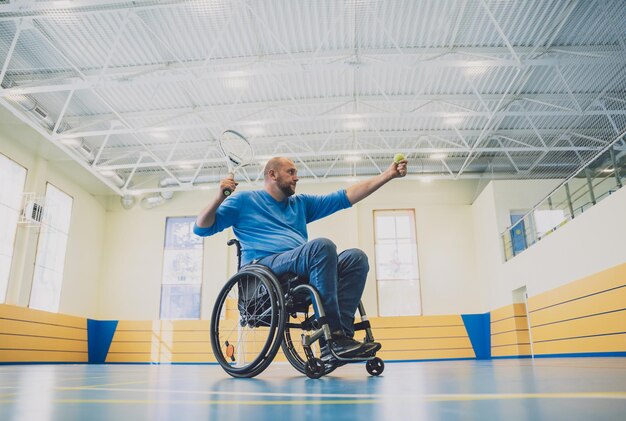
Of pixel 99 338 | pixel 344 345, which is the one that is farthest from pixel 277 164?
pixel 99 338

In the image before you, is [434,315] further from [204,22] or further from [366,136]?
[204,22]

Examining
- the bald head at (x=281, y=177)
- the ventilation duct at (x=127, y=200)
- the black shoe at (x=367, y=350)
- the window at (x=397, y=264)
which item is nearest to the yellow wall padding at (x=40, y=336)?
the ventilation duct at (x=127, y=200)

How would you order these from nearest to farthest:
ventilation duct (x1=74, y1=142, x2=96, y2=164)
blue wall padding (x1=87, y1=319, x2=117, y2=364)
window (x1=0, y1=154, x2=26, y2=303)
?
window (x1=0, y1=154, x2=26, y2=303), ventilation duct (x1=74, y1=142, x2=96, y2=164), blue wall padding (x1=87, y1=319, x2=117, y2=364)

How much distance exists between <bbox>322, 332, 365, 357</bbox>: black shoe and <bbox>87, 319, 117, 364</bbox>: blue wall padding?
11.0m

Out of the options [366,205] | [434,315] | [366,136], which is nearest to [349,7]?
[366,136]

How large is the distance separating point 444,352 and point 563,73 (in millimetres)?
6589

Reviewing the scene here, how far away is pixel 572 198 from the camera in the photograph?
7184 millimetres

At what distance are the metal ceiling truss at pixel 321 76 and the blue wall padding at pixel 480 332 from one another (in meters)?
3.52

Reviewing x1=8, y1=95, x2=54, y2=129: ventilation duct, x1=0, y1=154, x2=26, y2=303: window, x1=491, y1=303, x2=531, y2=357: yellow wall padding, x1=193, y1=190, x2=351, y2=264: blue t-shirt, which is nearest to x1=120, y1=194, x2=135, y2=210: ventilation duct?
x1=0, y1=154, x2=26, y2=303: window

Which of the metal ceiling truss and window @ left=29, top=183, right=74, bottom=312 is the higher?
the metal ceiling truss

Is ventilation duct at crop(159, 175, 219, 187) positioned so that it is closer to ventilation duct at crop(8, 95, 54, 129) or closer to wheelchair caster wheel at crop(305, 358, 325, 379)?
ventilation duct at crop(8, 95, 54, 129)

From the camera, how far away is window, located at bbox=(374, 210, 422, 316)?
11.4 m

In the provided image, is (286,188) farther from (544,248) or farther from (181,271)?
(181,271)

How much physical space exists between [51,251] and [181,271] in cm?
306
